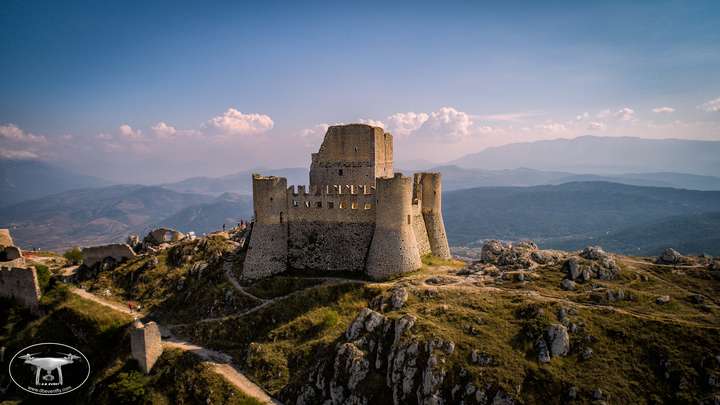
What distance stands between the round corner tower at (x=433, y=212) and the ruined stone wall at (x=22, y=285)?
4811cm

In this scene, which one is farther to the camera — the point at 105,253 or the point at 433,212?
the point at 105,253

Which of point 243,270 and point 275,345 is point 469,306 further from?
point 243,270

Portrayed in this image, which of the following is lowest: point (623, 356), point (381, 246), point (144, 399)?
point (144, 399)

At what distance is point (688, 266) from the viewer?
127 ft

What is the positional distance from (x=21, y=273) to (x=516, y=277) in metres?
57.1

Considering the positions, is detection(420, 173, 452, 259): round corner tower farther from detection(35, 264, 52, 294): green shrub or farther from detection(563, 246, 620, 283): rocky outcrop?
detection(35, 264, 52, 294): green shrub

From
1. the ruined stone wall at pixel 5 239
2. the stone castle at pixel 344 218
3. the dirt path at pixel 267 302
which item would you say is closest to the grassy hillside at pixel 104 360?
the dirt path at pixel 267 302

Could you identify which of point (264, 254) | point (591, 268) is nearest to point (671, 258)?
point (591, 268)

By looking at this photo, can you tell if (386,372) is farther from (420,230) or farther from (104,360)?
(104,360)

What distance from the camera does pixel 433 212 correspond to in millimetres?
49219

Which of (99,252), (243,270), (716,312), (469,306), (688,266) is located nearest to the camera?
(716,312)

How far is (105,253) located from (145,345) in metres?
26.9

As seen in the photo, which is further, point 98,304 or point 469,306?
point 98,304

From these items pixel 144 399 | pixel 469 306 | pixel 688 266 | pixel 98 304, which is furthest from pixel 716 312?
pixel 98 304
